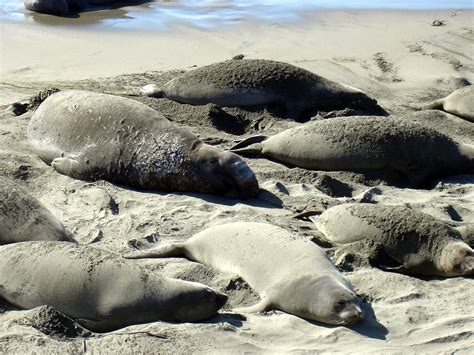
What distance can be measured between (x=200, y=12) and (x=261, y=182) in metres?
7.15

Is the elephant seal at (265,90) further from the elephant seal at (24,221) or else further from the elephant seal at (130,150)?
the elephant seal at (24,221)

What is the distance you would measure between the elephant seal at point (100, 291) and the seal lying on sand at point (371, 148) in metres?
2.77

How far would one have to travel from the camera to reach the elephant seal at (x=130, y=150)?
251 inches

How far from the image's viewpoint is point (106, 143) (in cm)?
667

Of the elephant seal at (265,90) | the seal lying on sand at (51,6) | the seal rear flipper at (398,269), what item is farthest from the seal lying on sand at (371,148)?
the seal lying on sand at (51,6)

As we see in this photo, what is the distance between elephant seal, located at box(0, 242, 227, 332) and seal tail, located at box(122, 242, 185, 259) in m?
0.53

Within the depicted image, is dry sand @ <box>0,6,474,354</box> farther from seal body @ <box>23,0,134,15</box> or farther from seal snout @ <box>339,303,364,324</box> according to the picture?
seal body @ <box>23,0,134,15</box>

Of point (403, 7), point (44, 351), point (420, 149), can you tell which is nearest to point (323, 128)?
point (420, 149)

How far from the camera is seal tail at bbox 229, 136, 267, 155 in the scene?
23.5 ft

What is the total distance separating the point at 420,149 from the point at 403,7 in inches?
295

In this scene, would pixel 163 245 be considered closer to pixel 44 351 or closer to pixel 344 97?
pixel 44 351

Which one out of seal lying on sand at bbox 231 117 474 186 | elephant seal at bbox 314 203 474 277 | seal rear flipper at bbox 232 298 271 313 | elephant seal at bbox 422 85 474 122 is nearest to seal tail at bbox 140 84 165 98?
seal lying on sand at bbox 231 117 474 186

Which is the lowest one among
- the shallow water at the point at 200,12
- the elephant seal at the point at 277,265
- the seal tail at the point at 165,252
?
the shallow water at the point at 200,12

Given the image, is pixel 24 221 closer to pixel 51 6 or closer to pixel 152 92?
pixel 152 92
